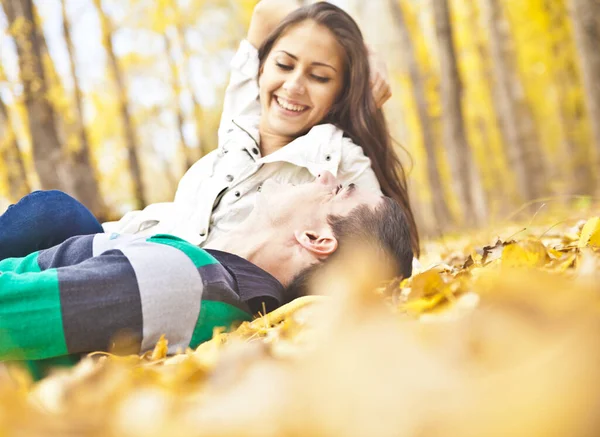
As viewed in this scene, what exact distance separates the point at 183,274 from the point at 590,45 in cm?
555

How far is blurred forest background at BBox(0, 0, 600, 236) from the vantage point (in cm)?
707

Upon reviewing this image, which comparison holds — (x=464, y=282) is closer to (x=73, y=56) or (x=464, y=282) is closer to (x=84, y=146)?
(x=84, y=146)

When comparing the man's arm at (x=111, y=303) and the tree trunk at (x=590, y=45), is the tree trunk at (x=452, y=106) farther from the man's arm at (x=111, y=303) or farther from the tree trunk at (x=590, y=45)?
the man's arm at (x=111, y=303)

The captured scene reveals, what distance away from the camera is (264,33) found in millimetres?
3928

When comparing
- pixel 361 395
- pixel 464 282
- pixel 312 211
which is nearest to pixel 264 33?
pixel 312 211

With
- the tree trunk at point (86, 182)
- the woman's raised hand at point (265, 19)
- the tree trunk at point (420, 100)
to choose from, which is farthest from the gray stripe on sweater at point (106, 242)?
the tree trunk at point (420, 100)

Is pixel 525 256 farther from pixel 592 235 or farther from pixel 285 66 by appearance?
pixel 285 66

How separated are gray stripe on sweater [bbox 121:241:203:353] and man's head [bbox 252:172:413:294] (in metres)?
0.52

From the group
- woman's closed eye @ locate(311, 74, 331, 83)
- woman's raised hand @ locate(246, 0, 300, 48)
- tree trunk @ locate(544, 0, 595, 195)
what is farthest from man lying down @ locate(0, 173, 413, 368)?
tree trunk @ locate(544, 0, 595, 195)

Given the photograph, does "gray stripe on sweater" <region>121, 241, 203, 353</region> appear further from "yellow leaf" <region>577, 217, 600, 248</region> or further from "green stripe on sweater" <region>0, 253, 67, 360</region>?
"yellow leaf" <region>577, 217, 600, 248</region>

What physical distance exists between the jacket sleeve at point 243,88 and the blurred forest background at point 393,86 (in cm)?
110

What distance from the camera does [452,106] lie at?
7.45 m

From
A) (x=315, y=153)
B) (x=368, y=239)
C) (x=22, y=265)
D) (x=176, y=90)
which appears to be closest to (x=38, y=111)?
(x=315, y=153)

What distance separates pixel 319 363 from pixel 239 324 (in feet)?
3.92
